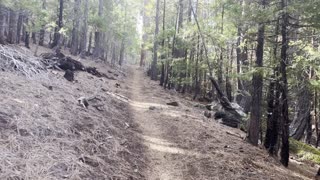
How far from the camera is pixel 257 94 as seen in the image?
9.64 m

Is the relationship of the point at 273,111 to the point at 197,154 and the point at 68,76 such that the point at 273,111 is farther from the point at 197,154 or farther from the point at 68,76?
the point at 68,76

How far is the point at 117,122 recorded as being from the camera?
913 cm

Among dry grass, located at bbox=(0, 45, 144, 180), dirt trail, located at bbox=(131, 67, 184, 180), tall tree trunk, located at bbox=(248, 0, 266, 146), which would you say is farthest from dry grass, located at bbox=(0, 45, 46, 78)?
tall tree trunk, located at bbox=(248, 0, 266, 146)

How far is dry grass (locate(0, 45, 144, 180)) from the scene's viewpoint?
4555 mm

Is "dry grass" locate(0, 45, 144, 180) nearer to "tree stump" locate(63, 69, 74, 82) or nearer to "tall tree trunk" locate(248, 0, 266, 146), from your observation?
"tree stump" locate(63, 69, 74, 82)

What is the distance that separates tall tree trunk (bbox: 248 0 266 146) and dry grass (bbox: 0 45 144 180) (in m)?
3.92

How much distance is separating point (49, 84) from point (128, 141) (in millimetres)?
3537

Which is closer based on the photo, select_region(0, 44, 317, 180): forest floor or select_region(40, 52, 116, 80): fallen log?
select_region(0, 44, 317, 180): forest floor

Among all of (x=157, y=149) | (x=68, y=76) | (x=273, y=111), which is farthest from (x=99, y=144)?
(x=68, y=76)

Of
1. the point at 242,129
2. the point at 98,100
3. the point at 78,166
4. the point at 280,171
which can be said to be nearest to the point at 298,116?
the point at 242,129

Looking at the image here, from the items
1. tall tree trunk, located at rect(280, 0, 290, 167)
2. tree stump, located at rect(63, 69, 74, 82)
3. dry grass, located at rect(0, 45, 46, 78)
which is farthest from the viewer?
tree stump, located at rect(63, 69, 74, 82)

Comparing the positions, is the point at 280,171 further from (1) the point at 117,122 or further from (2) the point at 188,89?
(2) the point at 188,89

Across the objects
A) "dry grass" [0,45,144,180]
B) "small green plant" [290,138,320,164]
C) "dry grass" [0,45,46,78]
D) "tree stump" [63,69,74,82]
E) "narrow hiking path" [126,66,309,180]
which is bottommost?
"small green plant" [290,138,320,164]

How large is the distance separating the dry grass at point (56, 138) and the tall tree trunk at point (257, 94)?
12.9 ft
